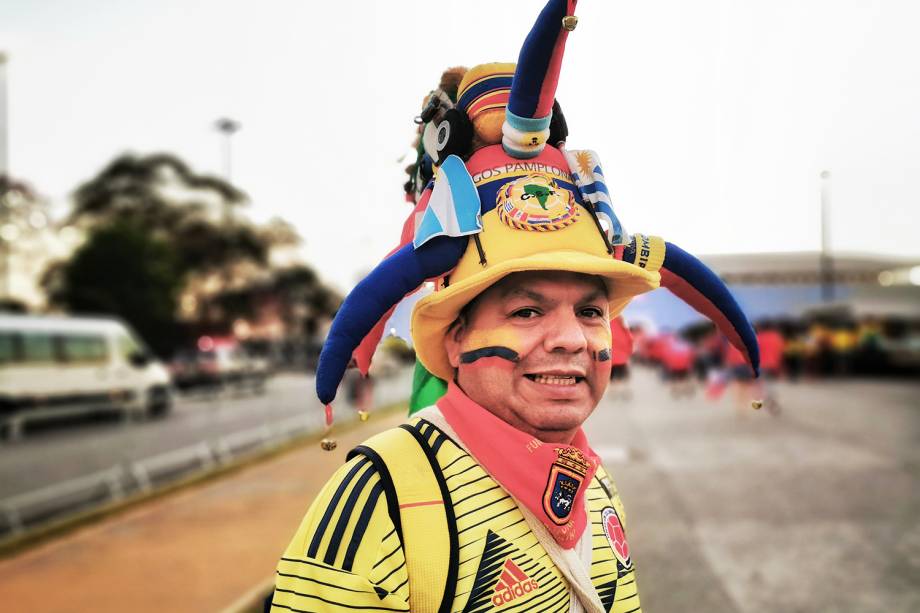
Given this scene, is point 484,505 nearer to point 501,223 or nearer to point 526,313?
point 526,313

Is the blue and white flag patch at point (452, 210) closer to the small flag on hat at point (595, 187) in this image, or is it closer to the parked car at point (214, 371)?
the small flag on hat at point (595, 187)

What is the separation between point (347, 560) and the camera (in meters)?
1.46

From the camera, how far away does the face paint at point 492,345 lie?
5.55ft

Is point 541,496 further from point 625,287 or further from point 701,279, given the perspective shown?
point 701,279

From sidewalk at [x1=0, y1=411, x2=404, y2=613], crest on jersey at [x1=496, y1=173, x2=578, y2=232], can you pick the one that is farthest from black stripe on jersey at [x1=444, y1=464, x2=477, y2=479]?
sidewalk at [x1=0, y1=411, x2=404, y2=613]

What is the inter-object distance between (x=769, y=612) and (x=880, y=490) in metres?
3.85

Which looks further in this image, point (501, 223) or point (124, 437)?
point (124, 437)

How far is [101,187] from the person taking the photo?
141 feet

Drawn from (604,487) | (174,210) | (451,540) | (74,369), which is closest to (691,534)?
(604,487)

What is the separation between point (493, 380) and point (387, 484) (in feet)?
1.18

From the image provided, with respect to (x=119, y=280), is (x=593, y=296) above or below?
below

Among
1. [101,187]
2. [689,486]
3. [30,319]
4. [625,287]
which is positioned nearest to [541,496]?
[625,287]

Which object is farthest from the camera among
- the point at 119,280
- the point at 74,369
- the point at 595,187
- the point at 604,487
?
the point at 119,280

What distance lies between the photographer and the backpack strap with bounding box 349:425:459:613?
1487 millimetres
